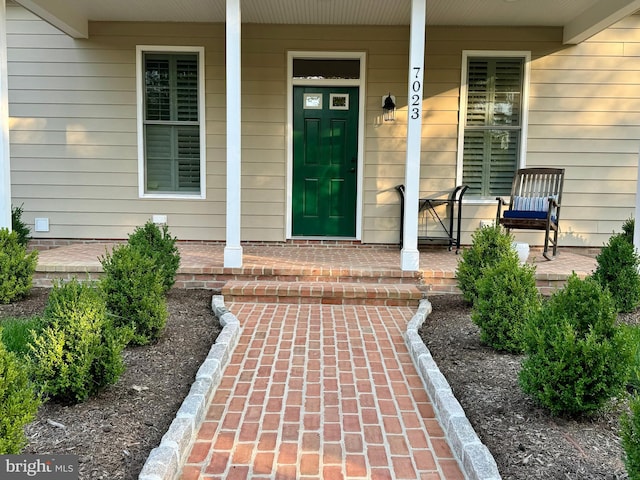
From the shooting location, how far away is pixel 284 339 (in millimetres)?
3541

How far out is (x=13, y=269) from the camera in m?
4.25

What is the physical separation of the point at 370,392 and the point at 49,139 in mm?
5516

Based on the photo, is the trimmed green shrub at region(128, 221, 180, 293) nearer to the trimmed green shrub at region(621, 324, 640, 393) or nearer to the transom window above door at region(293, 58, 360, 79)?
the transom window above door at region(293, 58, 360, 79)

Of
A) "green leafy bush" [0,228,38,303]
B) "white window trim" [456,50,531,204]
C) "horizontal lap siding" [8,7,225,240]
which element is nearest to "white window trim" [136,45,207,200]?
"horizontal lap siding" [8,7,225,240]

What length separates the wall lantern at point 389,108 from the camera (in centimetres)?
605

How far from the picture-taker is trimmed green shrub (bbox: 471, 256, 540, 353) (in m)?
3.13

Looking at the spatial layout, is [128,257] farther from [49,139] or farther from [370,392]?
[49,139]

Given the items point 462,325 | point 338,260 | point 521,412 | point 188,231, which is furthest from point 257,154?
point 521,412

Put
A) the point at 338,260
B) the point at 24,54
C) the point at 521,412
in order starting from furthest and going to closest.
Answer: the point at 24,54
the point at 338,260
the point at 521,412

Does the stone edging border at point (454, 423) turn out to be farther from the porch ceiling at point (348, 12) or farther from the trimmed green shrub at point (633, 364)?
the porch ceiling at point (348, 12)

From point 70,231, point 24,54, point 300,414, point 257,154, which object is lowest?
point 300,414

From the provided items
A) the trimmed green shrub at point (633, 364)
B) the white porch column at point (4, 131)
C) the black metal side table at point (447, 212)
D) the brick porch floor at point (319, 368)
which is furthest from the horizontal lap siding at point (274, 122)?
the trimmed green shrub at point (633, 364)

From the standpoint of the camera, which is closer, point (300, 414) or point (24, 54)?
point (300, 414)

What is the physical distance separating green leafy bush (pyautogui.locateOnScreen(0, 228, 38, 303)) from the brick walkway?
2062 millimetres
